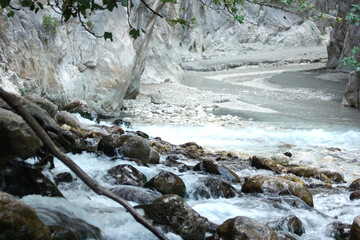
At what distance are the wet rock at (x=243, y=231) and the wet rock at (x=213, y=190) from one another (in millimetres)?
1202

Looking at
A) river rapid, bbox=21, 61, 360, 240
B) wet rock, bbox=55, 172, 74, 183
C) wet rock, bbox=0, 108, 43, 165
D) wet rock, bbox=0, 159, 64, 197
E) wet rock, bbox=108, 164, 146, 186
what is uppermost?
wet rock, bbox=0, 108, 43, 165

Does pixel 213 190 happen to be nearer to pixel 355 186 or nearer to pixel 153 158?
pixel 153 158

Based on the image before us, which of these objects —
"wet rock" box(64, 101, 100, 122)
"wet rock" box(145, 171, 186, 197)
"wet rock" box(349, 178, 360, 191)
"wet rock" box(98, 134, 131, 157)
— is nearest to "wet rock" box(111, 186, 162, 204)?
"wet rock" box(145, 171, 186, 197)

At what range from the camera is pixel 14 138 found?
11.6 ft

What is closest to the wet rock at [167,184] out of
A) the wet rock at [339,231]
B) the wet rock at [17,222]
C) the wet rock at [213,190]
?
the wet rock at [213,190]

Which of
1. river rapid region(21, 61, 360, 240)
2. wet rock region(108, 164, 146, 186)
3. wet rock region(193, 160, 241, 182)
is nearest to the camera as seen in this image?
river rapid region(21, 61, 360, 240)

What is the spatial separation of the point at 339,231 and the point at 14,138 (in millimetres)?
3112

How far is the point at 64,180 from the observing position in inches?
149

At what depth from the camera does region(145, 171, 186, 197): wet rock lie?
13.0ft

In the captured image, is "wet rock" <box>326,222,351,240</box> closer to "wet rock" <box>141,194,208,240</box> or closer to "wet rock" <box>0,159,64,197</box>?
"wet rock" <box>141,194,208,240</box>

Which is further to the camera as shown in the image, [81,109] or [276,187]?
[81,109]

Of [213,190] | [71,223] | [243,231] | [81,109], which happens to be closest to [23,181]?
[71,223]

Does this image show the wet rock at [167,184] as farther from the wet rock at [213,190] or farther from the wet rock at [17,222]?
the wet rock at [17,222]

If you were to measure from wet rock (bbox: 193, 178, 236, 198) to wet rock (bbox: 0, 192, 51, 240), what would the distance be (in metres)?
2.45
